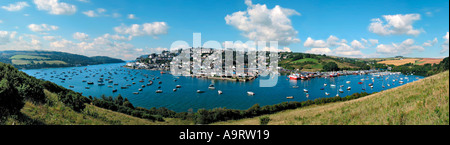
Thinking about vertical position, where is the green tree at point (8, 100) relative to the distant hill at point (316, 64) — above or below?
below

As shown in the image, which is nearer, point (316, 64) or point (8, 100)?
point (8, 100)

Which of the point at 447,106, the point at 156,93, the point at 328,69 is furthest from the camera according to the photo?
the point at 328,69

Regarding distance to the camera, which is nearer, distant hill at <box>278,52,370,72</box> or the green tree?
the green tree

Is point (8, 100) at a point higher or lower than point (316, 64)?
lower

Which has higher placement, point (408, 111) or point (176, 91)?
point (408, 111)

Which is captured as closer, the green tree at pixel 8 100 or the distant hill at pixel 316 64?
the green tree at pixel 8 100

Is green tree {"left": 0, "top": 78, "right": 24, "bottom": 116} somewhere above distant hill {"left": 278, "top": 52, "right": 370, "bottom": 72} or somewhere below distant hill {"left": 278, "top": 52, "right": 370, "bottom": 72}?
below

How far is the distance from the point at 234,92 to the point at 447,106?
162 feet
